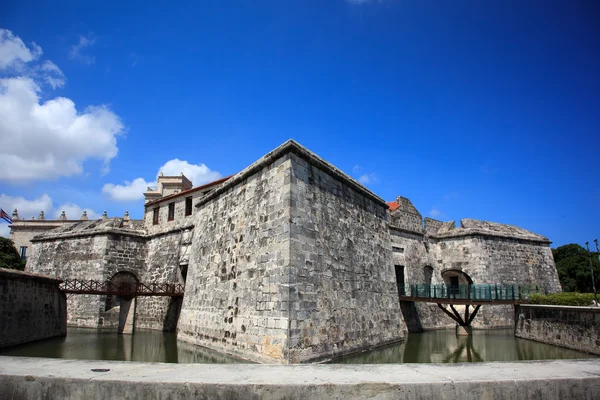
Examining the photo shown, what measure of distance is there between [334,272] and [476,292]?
8157mm

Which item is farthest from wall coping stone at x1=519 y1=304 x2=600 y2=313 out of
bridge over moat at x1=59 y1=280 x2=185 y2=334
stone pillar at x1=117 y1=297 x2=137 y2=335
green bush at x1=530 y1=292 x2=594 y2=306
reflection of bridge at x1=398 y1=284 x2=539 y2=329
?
stone pillar at x1=117 y1=297 x2=137 y2=335

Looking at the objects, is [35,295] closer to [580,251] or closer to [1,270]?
[1,270]

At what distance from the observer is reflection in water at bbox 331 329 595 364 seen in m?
10.5

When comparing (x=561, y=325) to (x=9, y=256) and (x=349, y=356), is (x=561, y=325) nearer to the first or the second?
(x=349, y=356)

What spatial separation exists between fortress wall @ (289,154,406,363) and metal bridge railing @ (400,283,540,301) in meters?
2.45

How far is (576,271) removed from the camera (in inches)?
1253

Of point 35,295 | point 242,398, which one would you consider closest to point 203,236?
point 35,295

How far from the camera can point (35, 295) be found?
12.9 meters

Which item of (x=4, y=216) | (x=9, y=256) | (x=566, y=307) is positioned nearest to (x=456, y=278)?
(x=566, y=307)

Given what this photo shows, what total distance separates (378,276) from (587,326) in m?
6.35

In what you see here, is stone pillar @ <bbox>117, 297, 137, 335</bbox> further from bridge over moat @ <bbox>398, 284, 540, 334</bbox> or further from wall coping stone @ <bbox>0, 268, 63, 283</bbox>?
bridge over moat @ <bbox>398, 284, 540, 334</bbox>

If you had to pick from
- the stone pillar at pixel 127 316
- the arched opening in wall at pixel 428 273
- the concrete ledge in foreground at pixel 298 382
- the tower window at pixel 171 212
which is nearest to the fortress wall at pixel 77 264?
the stone pillar at pixel 127 316

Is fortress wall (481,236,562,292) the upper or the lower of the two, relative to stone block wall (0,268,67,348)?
upper

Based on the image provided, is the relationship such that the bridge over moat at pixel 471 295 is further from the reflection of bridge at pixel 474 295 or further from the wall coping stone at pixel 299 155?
the wall coping stone at pixel 299 155
